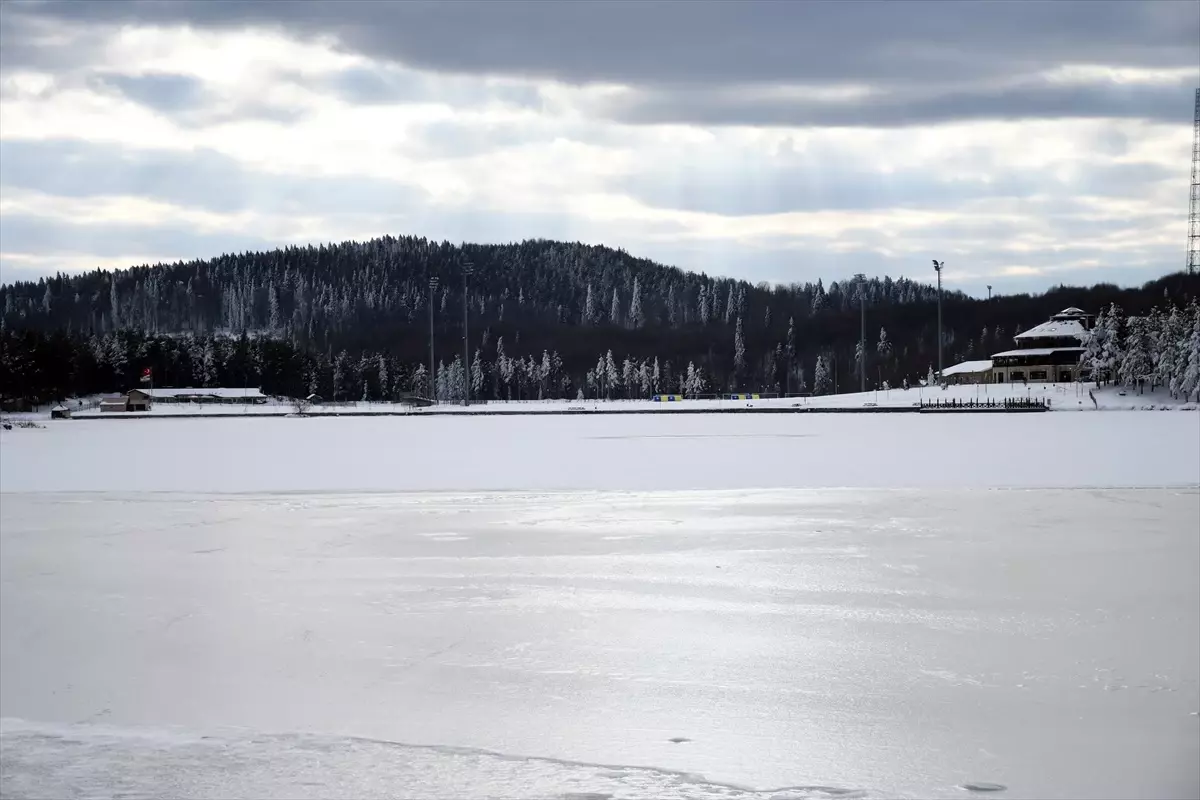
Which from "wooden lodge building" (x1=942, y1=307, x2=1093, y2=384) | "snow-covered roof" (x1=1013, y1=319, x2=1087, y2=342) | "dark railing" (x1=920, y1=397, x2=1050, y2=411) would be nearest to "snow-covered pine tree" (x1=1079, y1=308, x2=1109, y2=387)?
"wooden lodge building" (x1=942, y1=307, x2=1093, y2=384)

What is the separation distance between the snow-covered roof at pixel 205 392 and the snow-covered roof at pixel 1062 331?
310ft

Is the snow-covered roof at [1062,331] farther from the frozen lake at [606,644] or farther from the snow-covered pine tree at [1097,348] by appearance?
the frozen lake at [606,644]

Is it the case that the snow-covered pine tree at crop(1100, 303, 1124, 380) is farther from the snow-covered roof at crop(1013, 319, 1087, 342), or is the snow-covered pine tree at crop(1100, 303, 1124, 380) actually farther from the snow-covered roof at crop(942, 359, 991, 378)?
the snow-covered roof at crop(942, 359, 991, 378)

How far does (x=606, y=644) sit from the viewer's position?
33.2 feet

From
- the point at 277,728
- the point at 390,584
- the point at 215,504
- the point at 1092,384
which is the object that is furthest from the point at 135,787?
the point at 1092,384

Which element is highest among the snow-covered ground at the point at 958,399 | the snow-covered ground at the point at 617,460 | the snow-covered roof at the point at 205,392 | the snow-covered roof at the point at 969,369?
the snow-covered roof at the point at 969,369

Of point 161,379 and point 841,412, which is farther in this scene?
point 161,379

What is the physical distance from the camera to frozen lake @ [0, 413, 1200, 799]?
723 centimetres

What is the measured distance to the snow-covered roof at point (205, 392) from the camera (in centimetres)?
15162

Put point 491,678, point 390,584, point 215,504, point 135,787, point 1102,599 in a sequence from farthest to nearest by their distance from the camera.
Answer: point 215,504 < point 390,584 < point 1102,599 < point 491,678 < point 135,787

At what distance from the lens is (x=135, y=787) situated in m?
6.83

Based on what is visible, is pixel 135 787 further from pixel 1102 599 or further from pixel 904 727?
pixel 1102 599

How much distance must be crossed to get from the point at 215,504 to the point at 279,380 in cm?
16009

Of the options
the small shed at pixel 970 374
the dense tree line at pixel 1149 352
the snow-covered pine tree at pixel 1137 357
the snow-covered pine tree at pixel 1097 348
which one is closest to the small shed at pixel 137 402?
the small shed at pixel 970 374
